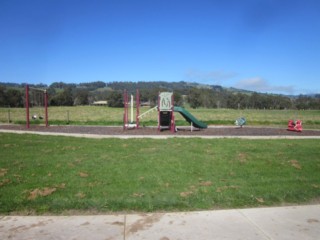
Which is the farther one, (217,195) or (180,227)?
(217,195)

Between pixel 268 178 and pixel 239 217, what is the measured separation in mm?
2390

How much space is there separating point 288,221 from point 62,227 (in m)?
3.13

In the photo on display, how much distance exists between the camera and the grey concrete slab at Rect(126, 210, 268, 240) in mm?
4066

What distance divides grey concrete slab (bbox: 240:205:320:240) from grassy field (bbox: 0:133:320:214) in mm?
349

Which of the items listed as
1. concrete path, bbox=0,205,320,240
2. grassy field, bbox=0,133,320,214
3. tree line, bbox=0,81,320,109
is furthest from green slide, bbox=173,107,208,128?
tree line, bbox=0,81,320,109

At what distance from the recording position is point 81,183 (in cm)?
625

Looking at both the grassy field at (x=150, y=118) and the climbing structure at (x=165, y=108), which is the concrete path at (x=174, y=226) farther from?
the grassy field at (x=150, y=118)

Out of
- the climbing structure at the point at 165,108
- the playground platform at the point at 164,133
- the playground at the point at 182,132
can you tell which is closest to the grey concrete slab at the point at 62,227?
the playground platform at the point at 164,133

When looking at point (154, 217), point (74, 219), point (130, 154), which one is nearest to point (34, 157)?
point (130, 154)

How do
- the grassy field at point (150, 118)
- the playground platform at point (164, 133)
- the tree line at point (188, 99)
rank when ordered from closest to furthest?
the playground platform at point (164, 133)
the grassy field at point (150, 118)
the tree line at point (188, 99)

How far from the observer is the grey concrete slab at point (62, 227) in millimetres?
4027

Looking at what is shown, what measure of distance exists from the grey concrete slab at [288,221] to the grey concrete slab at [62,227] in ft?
6.35

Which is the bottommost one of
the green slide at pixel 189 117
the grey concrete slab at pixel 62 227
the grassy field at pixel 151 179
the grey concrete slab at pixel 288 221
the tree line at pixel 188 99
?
the grey concrete slab at pixel 288 221

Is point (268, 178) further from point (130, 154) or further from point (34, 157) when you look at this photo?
point (34, 157)
